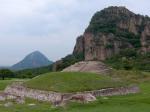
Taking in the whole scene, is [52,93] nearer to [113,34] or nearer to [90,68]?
[90,68]

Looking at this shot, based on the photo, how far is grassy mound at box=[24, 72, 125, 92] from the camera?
36.5 m

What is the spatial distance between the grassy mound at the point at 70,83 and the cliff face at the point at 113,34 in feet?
338

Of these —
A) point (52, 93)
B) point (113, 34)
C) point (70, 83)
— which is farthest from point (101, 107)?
point (113, 34)

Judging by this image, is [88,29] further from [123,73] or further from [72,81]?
[72,81]

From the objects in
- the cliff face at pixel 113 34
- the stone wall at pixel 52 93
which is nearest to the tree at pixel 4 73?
the stone wall at pixel 52 93

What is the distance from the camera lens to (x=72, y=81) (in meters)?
38.2

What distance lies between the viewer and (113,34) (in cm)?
15850

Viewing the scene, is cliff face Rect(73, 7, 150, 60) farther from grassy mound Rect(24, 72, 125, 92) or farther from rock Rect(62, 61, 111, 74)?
grassy mound Rect(24, 72, 125, 92)

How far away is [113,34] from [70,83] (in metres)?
122

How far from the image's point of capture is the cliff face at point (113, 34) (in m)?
153

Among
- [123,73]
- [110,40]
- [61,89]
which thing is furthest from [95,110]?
[110,40]

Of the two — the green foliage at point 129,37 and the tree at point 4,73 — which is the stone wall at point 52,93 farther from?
the green foliage at point 129,37

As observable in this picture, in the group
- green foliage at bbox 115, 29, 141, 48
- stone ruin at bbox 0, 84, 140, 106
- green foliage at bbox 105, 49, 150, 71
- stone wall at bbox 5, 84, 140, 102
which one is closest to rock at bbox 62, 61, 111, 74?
green foliage at bbox 105, 49, 150, 71

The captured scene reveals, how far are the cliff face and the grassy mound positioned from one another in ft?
338
